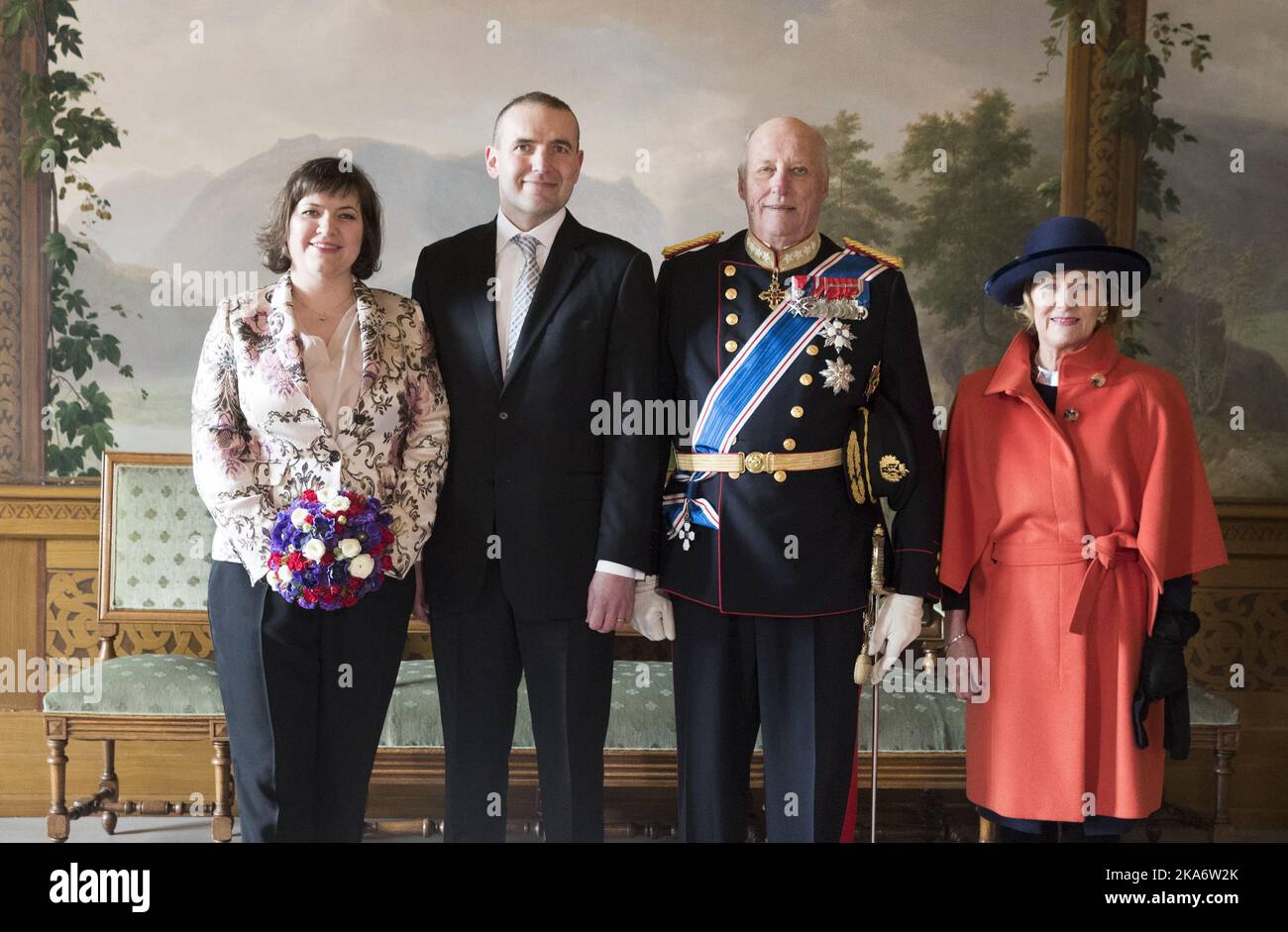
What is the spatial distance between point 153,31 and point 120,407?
116 centimetres

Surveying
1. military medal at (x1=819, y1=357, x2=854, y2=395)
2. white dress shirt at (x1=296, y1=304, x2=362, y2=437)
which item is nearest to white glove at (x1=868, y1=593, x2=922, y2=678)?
military medal at (x1=819, y1=357, x2=854, y2=395)

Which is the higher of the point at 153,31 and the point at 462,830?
the point at 153,31

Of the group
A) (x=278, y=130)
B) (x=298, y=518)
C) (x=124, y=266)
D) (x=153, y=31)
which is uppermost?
(x=153, y=31)

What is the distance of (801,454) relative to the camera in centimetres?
216

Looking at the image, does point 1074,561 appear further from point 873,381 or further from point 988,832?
point 988,832

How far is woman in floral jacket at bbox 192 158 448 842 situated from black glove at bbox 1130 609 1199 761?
4.51 feet

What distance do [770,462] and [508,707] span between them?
27.0 inches

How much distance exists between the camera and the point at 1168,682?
2133 millimetres

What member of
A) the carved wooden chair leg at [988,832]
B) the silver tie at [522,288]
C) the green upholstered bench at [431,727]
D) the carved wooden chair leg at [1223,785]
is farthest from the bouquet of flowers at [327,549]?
the carved wooden chair leg at [1223,785]

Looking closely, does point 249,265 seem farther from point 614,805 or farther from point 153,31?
point 614,805

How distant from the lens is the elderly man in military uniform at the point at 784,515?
214 cm

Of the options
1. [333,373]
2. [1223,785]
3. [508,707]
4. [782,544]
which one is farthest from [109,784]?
[1223,785]
